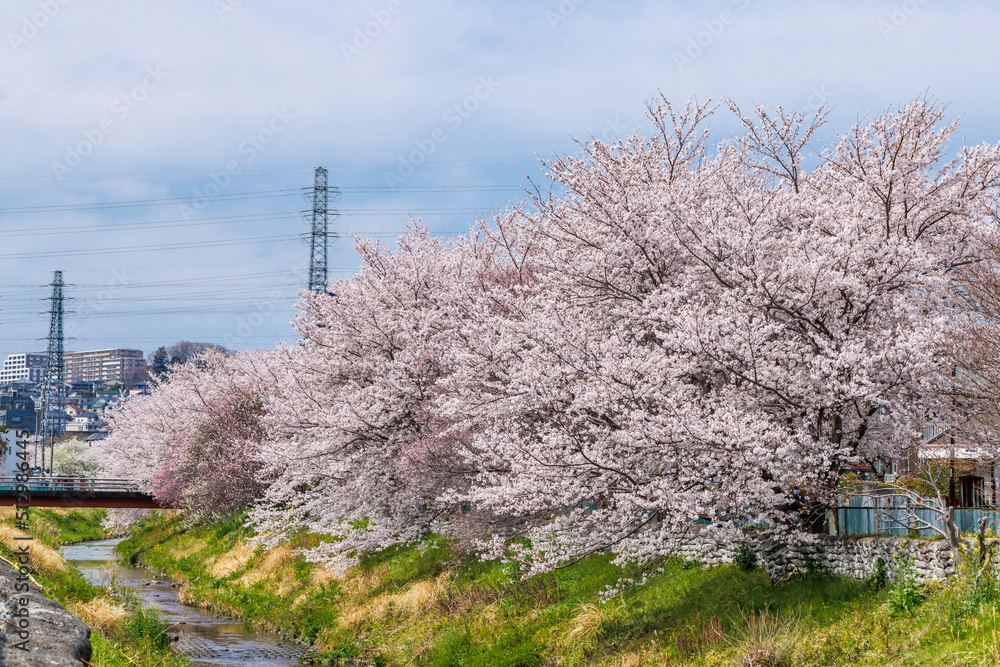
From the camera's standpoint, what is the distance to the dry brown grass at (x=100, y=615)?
20438 millimetres

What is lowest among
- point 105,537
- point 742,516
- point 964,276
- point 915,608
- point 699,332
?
point 105,537

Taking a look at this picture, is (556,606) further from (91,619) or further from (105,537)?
(105,537)

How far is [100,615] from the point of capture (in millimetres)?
21078

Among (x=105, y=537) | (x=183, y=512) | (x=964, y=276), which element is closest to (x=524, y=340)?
(x=964, y=276)

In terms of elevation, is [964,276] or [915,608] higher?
[964,276]

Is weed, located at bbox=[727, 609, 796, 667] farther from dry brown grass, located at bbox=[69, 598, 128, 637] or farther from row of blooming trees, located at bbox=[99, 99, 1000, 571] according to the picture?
dry brown grass, located at bbox=[69, 598, 128, 637]

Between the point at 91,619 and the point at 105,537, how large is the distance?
53.2 metres

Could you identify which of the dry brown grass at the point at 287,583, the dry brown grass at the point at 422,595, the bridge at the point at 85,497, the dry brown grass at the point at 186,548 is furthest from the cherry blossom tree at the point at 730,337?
the bridge at the point at 85,497

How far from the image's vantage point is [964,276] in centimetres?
1973

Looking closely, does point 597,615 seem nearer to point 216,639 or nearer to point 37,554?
point 216,639

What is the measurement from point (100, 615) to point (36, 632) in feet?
30.0

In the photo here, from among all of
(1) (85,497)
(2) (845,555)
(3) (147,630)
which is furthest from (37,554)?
(1) (85,497)

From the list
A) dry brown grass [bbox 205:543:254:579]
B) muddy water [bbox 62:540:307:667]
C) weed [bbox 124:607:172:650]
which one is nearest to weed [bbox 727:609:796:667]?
muddy water [bbox 62:540:307:667]

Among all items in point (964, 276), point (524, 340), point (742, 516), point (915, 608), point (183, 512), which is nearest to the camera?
point (915, 608)
